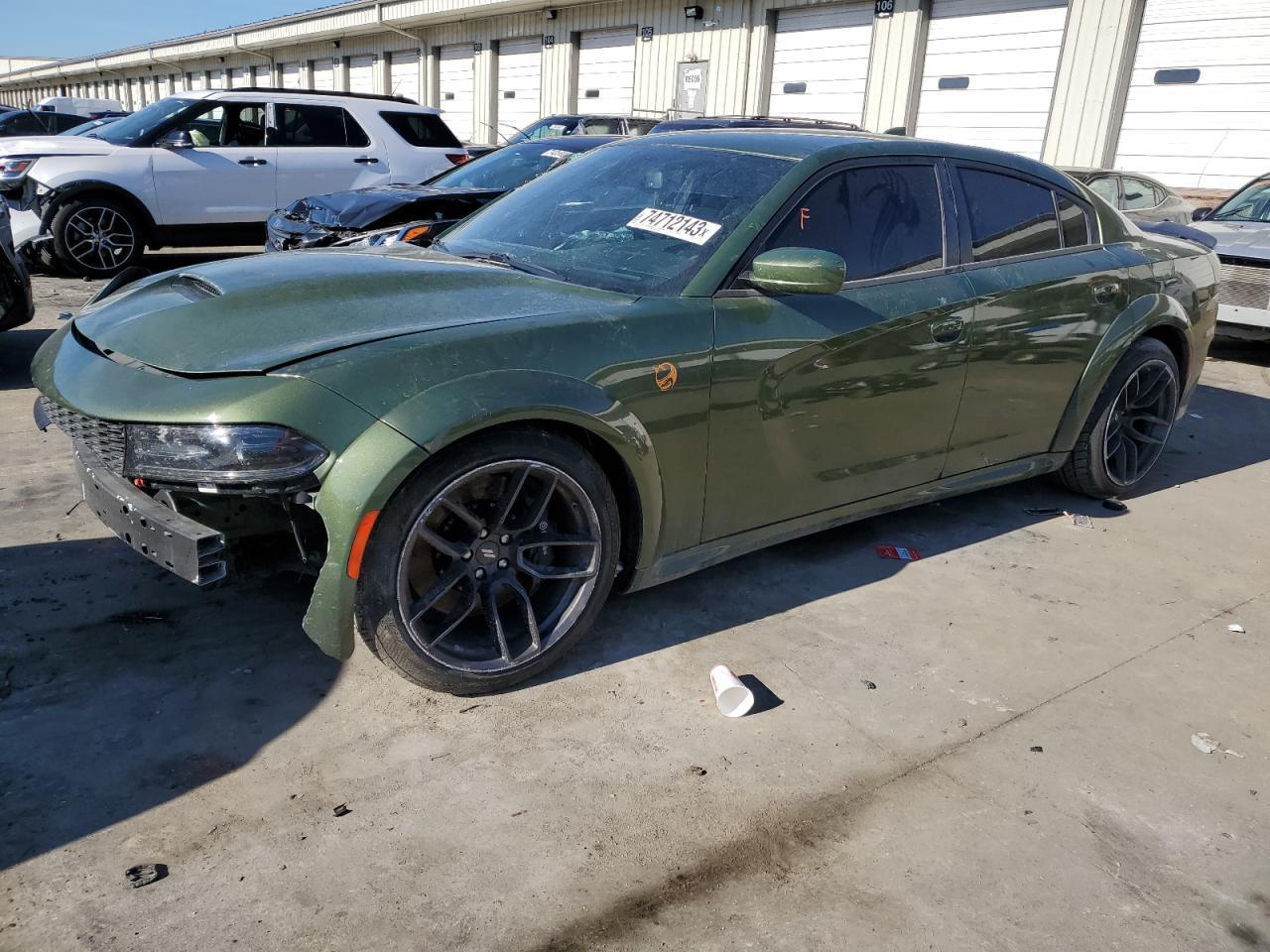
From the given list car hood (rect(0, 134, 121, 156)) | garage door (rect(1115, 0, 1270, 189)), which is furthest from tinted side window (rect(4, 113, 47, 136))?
garage door (rect(1115, 0, 1270, 189))

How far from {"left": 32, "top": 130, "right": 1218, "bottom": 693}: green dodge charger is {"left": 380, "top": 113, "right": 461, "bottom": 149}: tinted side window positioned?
7.38 metres

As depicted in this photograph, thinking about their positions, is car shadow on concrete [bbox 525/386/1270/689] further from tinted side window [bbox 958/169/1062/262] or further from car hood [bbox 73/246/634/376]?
tinted side window [bbox 958/169/1062/262]

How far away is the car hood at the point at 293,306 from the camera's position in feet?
8.65

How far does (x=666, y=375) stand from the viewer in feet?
9.72

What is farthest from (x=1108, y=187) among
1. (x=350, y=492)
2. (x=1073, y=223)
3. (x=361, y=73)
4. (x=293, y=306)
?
(x=361, y=73)

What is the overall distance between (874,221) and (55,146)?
8.64 meters

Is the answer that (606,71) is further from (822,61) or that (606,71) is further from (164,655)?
(164,655)

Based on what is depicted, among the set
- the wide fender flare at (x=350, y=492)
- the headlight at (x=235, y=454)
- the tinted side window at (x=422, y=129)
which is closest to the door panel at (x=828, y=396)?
the wide fender flare at (x=350, y=492)

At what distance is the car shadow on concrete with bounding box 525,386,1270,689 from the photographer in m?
3.37

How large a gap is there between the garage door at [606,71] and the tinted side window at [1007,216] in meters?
17.3

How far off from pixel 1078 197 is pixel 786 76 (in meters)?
14.1

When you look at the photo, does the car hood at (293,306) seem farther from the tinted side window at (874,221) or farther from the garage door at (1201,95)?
the garage door at (1201,95)

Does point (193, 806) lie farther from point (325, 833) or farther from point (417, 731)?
point (417, 731)

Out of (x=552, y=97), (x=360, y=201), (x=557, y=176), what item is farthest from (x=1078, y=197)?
(x=552, y=97)
